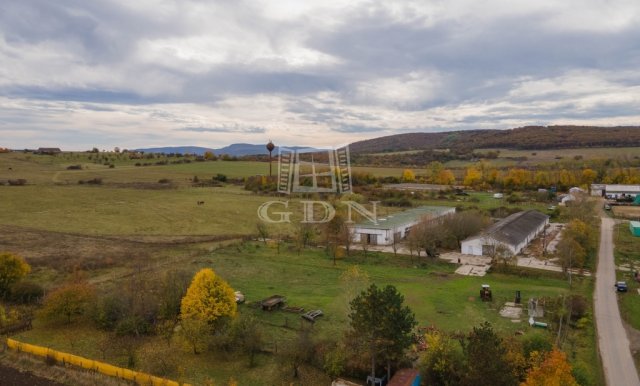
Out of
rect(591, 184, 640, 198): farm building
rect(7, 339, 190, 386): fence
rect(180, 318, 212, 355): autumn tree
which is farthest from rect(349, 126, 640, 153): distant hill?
rect(7, 339, 190, 386): fence

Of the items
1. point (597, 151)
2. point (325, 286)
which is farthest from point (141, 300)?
point (597, 151)

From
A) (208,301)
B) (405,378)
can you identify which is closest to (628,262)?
(405,378)

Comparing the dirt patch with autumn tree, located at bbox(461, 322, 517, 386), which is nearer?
autumn tree, located at bbox(461, 322, 517, 386)

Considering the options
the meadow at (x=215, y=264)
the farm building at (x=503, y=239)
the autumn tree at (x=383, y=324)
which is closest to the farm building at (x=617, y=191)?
the meadow at (x=215, y=264)

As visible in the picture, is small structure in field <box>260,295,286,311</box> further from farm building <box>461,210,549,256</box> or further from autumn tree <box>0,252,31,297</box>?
farm building <box>461,210,549,256</box>

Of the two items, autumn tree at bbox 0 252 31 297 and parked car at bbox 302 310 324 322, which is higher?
autumn tree at bbox 0 252 31 297

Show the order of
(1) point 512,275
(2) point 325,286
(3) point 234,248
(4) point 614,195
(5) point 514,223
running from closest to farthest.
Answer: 1. (2) point 325,286
2. (1) point 512,275
3. (3) point 234,248
4. (5) point 514,223
5. (4) point 614,195

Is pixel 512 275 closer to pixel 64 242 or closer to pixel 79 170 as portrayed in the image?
pixel 64 242
